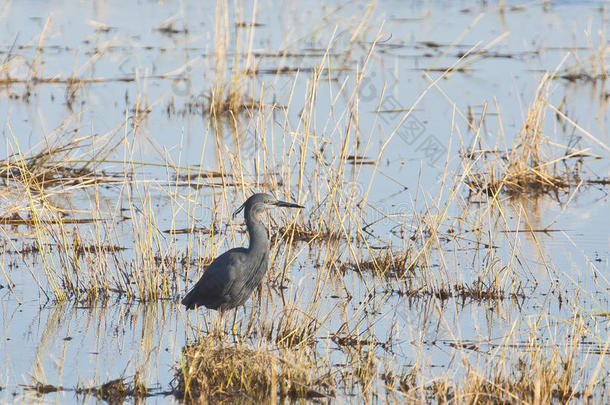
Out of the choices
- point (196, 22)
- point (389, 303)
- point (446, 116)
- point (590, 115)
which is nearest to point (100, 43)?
point (196, 22)

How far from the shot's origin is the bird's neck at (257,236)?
5.59 meters

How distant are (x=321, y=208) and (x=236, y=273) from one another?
86.7 inches

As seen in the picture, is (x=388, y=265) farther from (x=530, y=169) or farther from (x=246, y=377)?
(x=530, y=169)

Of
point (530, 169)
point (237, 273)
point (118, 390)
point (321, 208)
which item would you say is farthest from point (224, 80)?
point (118, 390)

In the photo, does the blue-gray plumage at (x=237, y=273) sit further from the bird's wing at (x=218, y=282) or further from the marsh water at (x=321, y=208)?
the marsh water at (x=321, y=208)

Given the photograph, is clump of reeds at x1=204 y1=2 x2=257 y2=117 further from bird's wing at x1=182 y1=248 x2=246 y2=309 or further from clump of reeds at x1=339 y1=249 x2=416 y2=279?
bird's wing at x1=182 y1=248 x2=246 y2=309

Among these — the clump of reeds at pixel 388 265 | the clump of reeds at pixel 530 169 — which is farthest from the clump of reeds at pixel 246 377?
the clump of reeds at pixel 530 169

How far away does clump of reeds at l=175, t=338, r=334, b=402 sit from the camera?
4523 mm

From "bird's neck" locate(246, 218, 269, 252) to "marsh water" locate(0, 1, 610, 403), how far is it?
0.36m

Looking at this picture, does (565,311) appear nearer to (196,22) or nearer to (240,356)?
(240,356)

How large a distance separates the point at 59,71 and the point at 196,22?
534 cm

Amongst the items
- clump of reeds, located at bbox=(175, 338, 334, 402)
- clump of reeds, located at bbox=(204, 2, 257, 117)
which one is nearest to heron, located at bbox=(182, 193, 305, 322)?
clump of reeds, located at bbox=(175, 338, 334, 402)

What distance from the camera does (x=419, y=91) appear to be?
41.4 ft

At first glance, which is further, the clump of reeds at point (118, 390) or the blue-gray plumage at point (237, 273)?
the blue-gray plumage at point (237, 273)
